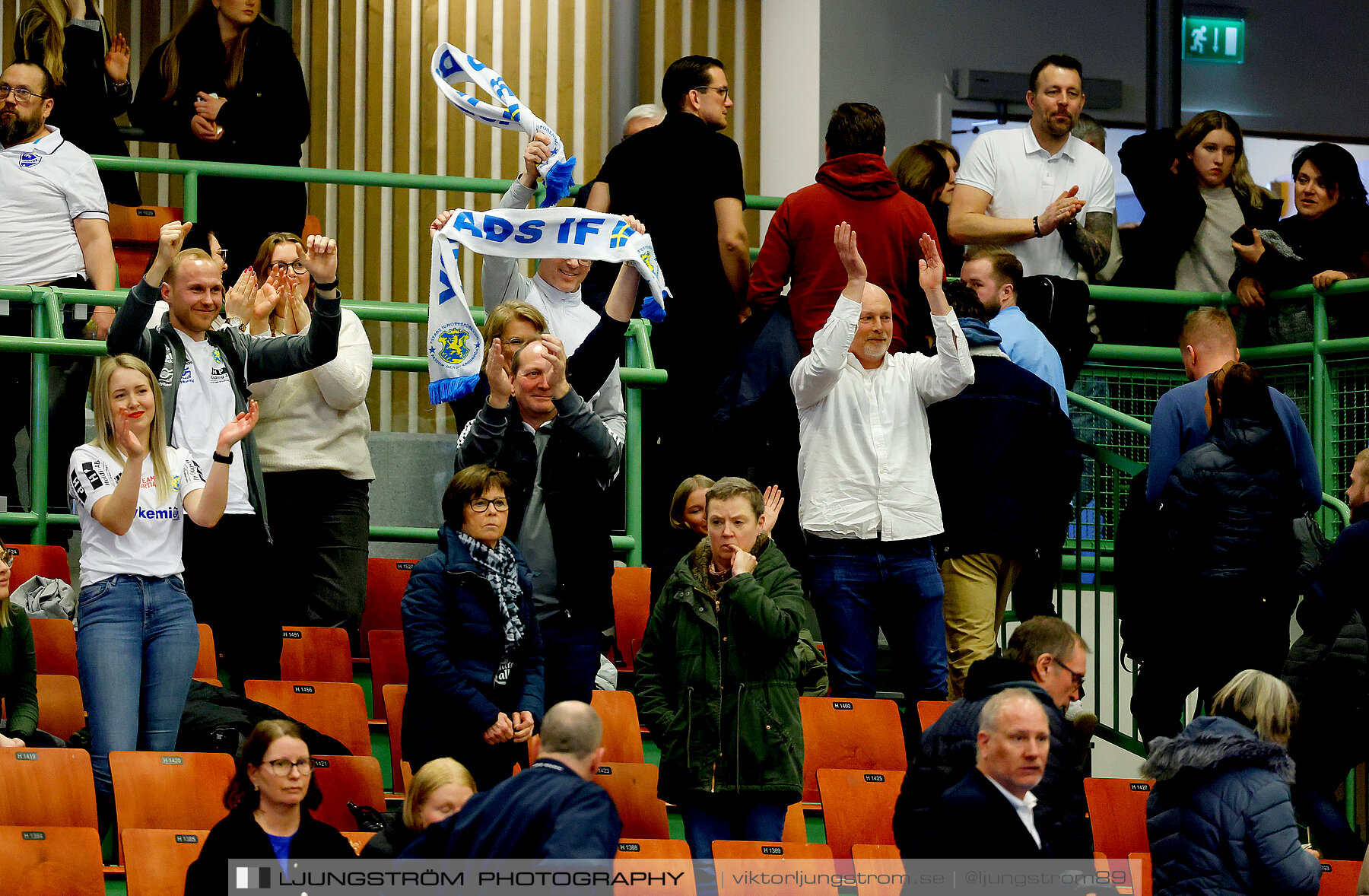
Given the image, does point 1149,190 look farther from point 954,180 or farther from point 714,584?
point 714,584

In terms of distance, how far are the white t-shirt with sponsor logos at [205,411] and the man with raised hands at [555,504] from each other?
788 mm

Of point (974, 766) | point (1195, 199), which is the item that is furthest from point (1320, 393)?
point (974, 766)

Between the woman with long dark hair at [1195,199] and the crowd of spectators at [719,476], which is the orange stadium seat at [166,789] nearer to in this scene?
the crowd of spectators at [719,476]

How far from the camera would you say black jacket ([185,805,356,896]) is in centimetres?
447

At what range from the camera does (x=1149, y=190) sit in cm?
839

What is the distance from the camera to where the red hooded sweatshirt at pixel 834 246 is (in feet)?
22.8

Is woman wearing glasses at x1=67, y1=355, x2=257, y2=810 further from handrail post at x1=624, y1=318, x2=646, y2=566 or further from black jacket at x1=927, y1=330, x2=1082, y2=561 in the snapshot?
black jacket at x1=927, y1=330, x2=1082, y2=561

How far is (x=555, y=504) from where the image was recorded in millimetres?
5695

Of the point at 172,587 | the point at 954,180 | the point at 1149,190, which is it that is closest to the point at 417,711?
the point at 172,587

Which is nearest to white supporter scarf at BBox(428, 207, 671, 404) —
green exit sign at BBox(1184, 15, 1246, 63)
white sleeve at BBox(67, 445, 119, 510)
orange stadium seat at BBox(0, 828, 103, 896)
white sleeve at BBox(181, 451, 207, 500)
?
white sleeve at BBox(181, 451, 207, 500)

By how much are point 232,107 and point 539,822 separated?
206 inches

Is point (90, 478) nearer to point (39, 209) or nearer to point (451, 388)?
point (451, 388)

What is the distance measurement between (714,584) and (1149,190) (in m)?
3.90

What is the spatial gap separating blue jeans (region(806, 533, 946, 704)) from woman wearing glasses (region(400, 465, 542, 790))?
1212mm
